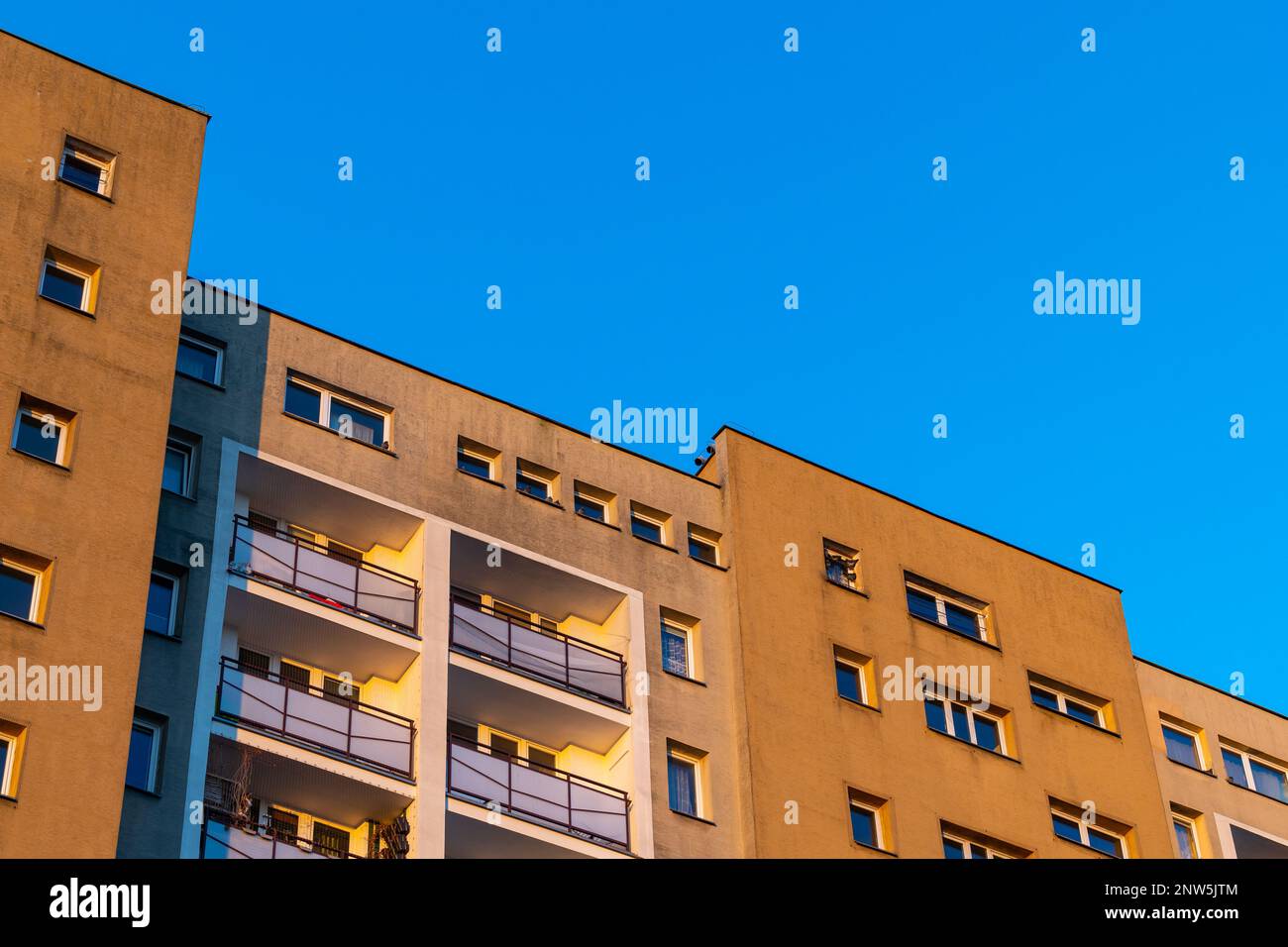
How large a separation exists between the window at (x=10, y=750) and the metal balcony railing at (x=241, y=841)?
3.62m

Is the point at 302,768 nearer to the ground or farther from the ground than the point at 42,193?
nearer to the ground

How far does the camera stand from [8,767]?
94.8ft

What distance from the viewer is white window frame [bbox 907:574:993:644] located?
147ft

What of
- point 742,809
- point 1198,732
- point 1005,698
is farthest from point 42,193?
point 1198,732

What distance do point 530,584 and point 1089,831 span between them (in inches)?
528

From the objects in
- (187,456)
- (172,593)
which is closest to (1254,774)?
(187,456)

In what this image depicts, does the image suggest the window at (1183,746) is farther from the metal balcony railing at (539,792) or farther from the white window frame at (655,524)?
the metal balcony railing at (539,792)

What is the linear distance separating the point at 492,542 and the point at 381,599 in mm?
3129

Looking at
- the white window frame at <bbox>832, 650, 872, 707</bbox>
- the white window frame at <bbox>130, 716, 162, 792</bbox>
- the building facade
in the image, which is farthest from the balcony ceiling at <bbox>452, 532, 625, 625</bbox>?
the white window frame at <bbox>130, 716, 162, 792</bbox>

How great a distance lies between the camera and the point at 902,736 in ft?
135

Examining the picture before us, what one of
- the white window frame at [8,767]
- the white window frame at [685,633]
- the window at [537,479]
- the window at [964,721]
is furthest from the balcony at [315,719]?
A: the window at [964,721]

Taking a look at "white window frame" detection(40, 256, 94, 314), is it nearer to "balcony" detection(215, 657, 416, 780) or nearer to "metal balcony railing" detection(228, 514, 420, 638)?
"metal balcony railing" detection(228, 514, 420, 638)
